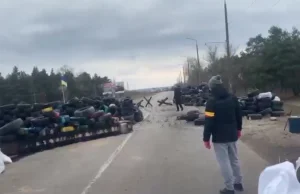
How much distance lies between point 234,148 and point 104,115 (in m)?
13.0

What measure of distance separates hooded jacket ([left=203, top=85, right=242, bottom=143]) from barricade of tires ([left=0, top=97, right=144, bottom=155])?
9.39 m

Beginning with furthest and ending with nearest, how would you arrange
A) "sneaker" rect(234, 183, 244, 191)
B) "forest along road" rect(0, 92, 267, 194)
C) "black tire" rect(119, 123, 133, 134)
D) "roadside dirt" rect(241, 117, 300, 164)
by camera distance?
"black tire" rect(119, 123, 133, 134), "roadside dirt" rect(241, 117, 300, 164), "forest along road" rect(0, 92, 267, 194), "sneaker" rect(234, 183, 244, 191)

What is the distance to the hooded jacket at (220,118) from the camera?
26.1 ft

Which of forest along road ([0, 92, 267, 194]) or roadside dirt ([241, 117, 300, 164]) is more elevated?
forest along road ([0, 92, 267, 194])

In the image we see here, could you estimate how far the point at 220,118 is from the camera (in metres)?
8.00

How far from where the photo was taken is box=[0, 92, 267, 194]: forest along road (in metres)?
9.24

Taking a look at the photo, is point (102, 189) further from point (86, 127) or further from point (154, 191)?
point (86, 127)

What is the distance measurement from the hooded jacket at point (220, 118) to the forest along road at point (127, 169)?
1088 mm

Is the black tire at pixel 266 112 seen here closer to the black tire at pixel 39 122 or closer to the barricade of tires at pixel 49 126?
the barricade of tires at pixel 49 126

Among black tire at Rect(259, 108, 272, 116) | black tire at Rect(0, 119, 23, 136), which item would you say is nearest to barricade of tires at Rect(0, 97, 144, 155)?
black tire at Rect(0, 119, 23, 136)

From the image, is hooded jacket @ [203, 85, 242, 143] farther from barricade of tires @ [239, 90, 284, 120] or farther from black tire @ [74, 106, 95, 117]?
barricade of tires @ [239, 90, 284, 120]

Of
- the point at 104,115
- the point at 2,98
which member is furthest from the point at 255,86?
the point at 104,115

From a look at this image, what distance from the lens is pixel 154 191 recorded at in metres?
8.69

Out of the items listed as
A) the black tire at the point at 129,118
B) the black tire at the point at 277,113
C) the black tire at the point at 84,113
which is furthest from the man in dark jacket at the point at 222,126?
the black tire at the point at 129,118
